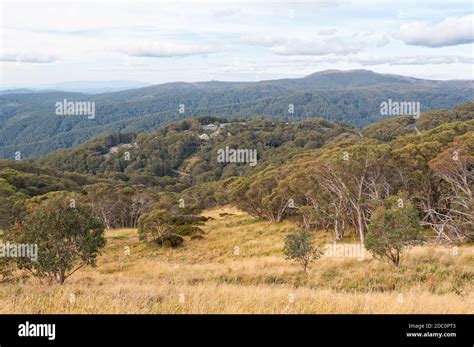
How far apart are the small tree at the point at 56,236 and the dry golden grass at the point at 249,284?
3.95ft

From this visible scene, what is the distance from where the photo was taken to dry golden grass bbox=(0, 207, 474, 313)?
28.3 ft

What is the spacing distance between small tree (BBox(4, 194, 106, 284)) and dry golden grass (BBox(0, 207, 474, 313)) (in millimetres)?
1203

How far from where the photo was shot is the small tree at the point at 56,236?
58.6ft
